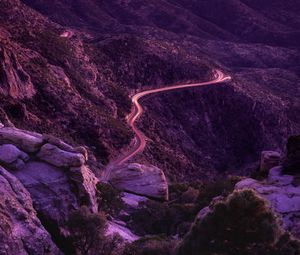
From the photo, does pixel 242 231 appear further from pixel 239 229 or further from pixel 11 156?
pixel 11 156

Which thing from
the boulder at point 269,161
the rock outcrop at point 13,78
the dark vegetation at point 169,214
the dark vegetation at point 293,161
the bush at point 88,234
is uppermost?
the dark vegetation at point 293,161

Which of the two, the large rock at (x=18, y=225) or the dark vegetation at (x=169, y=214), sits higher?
the large rock at (x=18, y=225)

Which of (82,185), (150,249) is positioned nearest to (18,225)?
(82,185)

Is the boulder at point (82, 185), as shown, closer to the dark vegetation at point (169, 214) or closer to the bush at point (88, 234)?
the bush at point (88, 234)

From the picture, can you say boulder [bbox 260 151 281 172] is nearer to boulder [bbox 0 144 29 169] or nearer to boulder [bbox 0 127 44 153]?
boulder [bbox 0 127 44 153]

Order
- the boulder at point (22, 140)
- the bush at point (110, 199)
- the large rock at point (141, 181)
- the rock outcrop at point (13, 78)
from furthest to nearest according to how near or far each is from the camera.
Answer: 1. the rock outcrop at point (13, 78)
2. the large rock at point (141, 181)
3. the bush at point (110, 199)
4. the boulder at point (22, 140)

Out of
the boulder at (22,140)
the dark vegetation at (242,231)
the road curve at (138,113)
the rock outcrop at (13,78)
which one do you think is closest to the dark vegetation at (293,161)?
the dark vegetation at (242,231)

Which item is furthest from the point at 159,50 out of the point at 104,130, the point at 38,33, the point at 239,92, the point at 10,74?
the point at 10,74
